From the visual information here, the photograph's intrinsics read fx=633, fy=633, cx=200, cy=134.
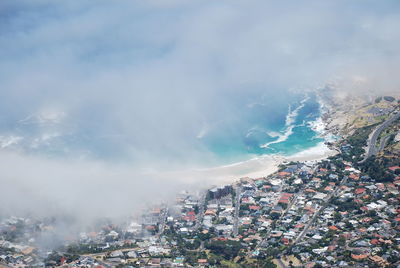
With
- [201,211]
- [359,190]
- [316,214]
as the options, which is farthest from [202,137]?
[316,214]

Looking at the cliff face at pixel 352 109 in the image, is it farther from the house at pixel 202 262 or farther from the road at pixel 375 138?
the house at pixel 202 262

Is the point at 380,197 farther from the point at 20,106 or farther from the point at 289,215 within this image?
the point at 20,106

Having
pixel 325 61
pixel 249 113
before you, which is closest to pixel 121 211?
pixel 249 113

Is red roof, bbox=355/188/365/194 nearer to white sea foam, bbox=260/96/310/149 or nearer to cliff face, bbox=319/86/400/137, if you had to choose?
cliff face, bbox=319/86/400/137

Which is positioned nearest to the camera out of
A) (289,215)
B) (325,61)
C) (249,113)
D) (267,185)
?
(289,215)

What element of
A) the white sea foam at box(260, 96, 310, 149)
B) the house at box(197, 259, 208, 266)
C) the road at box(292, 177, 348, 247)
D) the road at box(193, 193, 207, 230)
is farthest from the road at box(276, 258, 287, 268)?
the white sea foam at box(260, 96, 310, 149)

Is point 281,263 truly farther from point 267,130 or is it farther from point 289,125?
point 289,125
